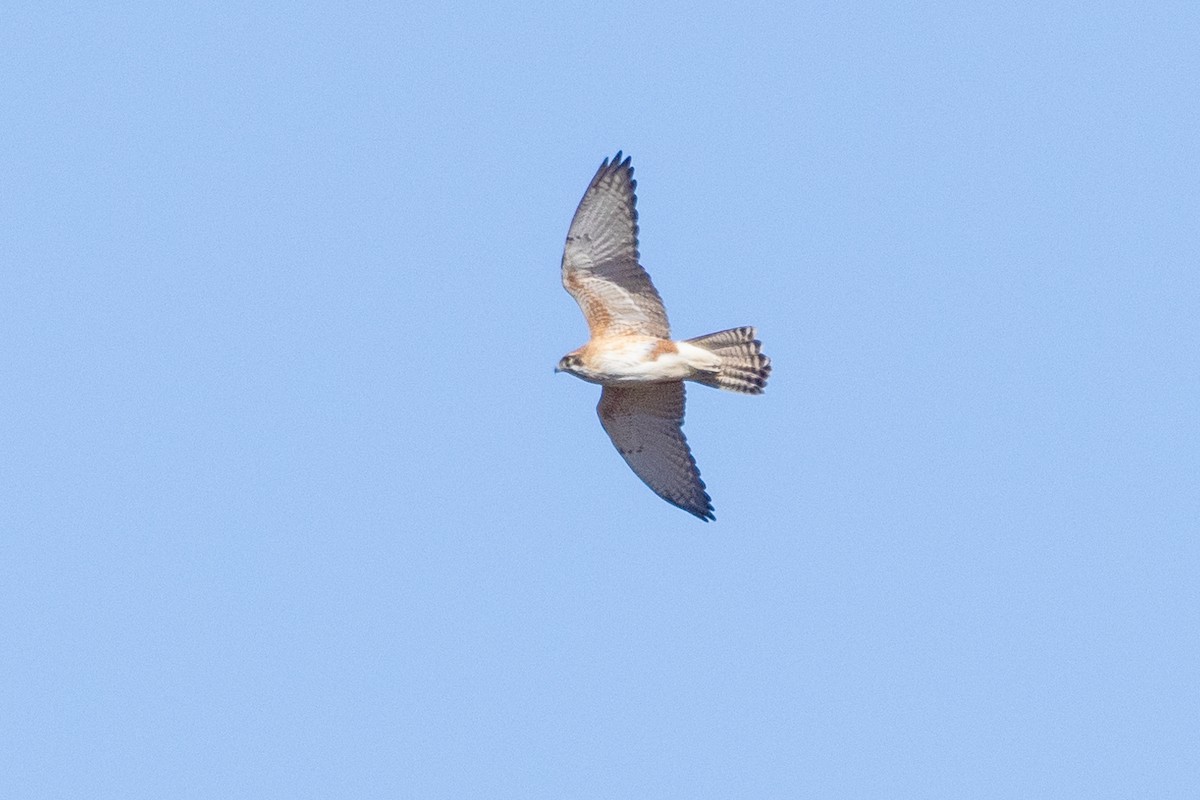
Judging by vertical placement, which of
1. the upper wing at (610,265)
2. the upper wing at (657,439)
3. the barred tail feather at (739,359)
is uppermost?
the upper wing at (610,265)

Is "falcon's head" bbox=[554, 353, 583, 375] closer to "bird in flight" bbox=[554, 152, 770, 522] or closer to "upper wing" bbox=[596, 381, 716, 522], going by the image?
"bird in flight" bbox=[554, 152, 770, 522]

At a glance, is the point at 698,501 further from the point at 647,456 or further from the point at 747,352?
the point at 747,352

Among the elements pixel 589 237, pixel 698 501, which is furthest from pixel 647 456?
pixel 589 237

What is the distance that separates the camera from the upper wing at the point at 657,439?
18922 millimetres

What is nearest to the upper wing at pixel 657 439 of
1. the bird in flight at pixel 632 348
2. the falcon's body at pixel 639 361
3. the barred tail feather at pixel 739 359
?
the bird in flight at pixel 632 348

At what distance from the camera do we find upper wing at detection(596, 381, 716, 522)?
18.9m

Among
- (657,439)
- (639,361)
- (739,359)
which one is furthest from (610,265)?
(657,439)

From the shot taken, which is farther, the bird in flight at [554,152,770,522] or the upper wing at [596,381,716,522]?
the upper wing at [596,381,716,522]

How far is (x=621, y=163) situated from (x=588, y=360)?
1869mm

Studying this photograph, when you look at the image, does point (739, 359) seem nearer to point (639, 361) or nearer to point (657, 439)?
point (639, 361)

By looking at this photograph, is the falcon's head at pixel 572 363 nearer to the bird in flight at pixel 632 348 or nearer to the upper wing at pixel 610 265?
the bird in flight at pixel 632 348

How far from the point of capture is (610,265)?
1841cm

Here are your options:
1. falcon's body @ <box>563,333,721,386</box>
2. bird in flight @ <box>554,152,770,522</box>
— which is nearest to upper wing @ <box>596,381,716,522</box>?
bird in flight @ <box>554,152,770,522</box>

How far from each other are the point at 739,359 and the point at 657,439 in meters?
1.43
